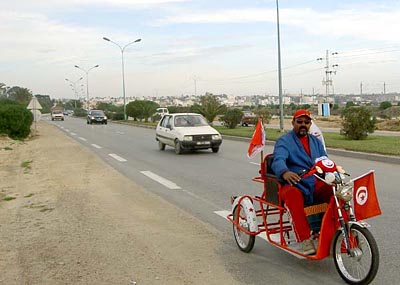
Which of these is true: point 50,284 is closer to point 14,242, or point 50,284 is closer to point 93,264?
point 93,264

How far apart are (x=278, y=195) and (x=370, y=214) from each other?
0.97 meters

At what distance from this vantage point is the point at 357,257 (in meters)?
4.66

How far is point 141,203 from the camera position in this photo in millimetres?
9297

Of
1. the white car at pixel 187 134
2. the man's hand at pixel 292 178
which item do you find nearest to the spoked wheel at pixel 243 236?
the man's hand at pixel 292 178

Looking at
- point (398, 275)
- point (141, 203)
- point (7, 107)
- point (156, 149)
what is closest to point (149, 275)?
point (398, 275)

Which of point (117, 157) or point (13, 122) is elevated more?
point (13, 122)

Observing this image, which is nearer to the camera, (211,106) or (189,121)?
(189,121)

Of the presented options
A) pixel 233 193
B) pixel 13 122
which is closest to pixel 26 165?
pixel 233 193

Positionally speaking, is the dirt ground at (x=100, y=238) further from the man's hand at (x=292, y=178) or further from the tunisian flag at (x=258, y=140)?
the tunisian flag at (x=258, y=140)

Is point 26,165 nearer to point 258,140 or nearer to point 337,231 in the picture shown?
point 258,140

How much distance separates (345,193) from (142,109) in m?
57.0

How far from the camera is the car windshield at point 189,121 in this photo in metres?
20.0

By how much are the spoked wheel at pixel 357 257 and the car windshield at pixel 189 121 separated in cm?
1531

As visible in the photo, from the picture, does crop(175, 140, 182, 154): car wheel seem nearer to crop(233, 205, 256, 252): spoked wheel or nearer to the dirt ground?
the dirt ground
